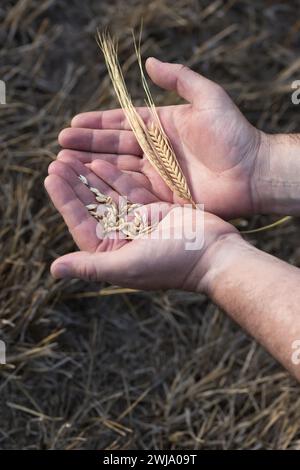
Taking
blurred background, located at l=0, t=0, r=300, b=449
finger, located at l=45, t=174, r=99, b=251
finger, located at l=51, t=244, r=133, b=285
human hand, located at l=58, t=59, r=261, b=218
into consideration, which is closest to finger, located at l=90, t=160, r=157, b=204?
human hand, located at l=58, t=59, r=261, b=218

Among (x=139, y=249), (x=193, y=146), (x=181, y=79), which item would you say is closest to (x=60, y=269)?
(x=139, y=249)

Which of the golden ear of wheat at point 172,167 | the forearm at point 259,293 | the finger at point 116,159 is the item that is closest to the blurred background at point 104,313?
the finger at point 116,159

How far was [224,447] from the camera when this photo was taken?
2.21 m

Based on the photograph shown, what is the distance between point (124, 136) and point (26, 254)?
52 cm

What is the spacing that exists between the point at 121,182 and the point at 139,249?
302mm

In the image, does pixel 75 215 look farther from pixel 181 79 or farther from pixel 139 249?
pixel 181 79

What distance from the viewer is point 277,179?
1.98 m

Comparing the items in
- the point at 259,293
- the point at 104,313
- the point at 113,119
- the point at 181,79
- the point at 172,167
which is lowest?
the point at 104,313

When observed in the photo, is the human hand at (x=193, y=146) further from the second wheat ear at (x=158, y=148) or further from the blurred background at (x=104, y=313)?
the blurred background at (x=104, y=313)

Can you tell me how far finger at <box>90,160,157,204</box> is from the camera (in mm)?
1922

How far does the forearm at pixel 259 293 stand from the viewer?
5.26ft

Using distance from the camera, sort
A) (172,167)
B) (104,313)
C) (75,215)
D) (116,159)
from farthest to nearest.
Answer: (104,313), (116,159), (172,167), (75,215)

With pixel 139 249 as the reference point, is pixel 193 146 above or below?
above

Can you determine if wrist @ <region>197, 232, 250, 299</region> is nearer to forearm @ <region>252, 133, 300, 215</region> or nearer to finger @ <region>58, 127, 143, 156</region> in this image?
forearm @ <region>252, 133, 300, 215</region>
